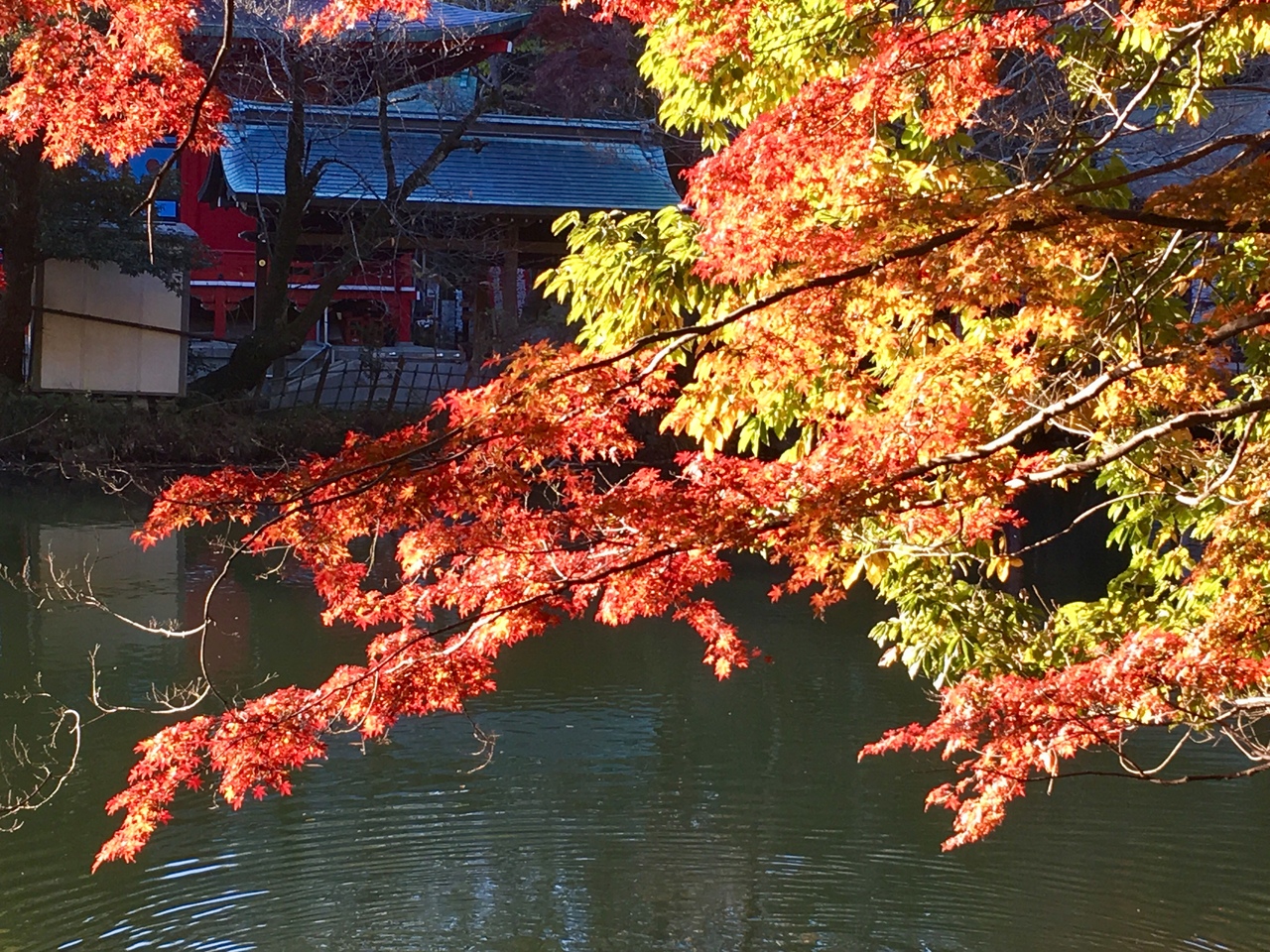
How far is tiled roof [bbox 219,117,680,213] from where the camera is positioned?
595 inches

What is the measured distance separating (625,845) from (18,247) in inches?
411

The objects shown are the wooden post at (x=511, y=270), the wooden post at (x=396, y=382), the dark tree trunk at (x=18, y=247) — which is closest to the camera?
the dark tree trunk at (x=18, y=247)

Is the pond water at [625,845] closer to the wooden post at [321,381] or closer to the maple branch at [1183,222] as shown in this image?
the maple branch at [1183,222]

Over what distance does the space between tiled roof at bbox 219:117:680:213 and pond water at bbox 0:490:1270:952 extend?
28.6 feet

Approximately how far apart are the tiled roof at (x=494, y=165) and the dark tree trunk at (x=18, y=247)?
2444mm

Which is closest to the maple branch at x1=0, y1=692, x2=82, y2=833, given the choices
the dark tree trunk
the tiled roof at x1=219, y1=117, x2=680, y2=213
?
the dark tree trunk

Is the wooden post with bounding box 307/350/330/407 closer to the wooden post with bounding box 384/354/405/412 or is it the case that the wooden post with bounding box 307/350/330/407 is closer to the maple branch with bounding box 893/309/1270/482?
the wooden post with bounding box 384/354/405/412

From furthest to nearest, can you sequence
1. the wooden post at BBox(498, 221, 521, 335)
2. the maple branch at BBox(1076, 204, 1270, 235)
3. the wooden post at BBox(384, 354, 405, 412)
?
the wooden post at BBox(498, 221, 521, 335)
the wooden post at BBox(384, 354, 405, 412)
the maple branch at BBox(1076, 204, 1270, 235)

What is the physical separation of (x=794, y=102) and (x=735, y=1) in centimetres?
115

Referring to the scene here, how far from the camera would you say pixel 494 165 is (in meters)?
16.4

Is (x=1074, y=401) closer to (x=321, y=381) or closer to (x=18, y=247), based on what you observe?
(x=18, y=247)

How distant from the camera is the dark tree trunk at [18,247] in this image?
1254 cm

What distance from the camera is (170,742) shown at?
3.41 metres

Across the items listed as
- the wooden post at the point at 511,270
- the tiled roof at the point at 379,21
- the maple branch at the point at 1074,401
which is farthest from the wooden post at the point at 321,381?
the maple branch at the point at 1074,401
